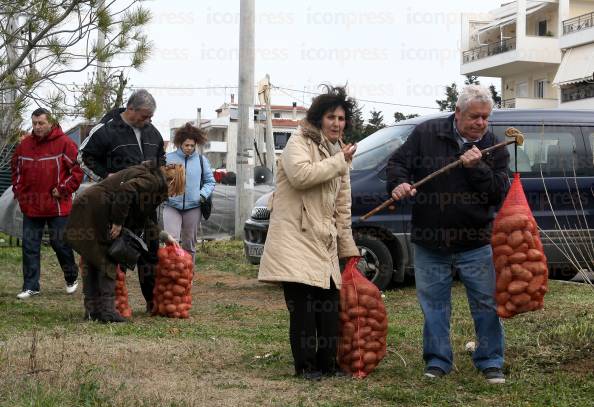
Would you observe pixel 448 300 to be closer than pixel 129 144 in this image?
Yes

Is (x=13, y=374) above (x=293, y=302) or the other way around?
the other way around

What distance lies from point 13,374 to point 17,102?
2.13 m

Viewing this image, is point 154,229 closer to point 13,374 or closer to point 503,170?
point 13,374

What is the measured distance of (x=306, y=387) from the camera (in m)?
5.55

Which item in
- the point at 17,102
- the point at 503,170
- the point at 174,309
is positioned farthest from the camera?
the point at 174,309

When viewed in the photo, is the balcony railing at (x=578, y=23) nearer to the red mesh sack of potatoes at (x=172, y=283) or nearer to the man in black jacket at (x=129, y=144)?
the man in black jacket at (x=129, y=144)

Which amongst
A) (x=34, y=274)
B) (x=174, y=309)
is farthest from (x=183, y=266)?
(x=34, y=274)

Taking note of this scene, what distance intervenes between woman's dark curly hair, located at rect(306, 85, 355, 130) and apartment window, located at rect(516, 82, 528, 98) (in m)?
43.7

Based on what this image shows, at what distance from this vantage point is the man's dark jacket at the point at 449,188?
5.66 m

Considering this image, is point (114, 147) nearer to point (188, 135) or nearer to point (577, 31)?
point (188, 135)

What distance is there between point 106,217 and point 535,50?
39.9 m

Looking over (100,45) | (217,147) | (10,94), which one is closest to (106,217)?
(10,94)

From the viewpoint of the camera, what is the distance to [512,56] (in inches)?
1789

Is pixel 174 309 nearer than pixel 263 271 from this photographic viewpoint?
No
